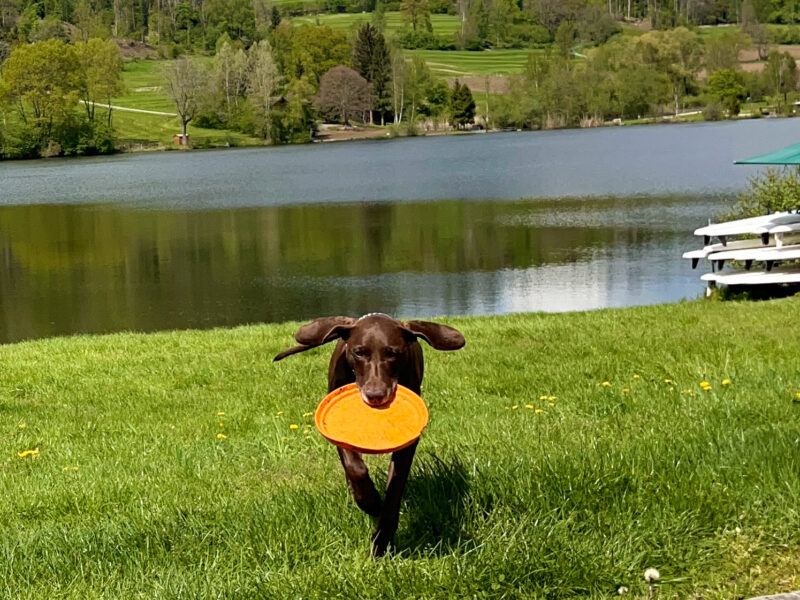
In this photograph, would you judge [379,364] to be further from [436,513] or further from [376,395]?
[436,513]

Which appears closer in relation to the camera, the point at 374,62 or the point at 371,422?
the point at 371,422

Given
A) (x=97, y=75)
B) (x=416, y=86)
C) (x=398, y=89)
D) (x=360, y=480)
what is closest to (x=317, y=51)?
(x=416, y=86)

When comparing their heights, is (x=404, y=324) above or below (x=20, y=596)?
above

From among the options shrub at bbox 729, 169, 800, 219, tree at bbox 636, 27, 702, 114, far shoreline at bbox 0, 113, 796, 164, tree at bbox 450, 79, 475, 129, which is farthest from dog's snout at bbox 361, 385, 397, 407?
tree at bbox 636, 27, 702, 114

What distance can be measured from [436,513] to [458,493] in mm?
167

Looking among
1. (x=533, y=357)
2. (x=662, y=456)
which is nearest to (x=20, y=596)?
(x=662, y=456)

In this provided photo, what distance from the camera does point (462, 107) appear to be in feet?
462

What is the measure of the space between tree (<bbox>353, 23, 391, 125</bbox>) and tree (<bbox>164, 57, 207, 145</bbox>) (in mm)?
30348

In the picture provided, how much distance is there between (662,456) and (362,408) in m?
1.93

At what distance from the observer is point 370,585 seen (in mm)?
3611

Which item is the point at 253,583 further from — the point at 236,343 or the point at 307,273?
the point at 307,273

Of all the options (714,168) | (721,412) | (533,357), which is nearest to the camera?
(721,412)

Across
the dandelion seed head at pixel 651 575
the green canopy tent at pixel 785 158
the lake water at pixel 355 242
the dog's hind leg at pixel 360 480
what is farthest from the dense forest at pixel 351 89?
the dandelion seed head at pixel 651 575

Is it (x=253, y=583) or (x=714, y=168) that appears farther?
(x=714, y=168)
